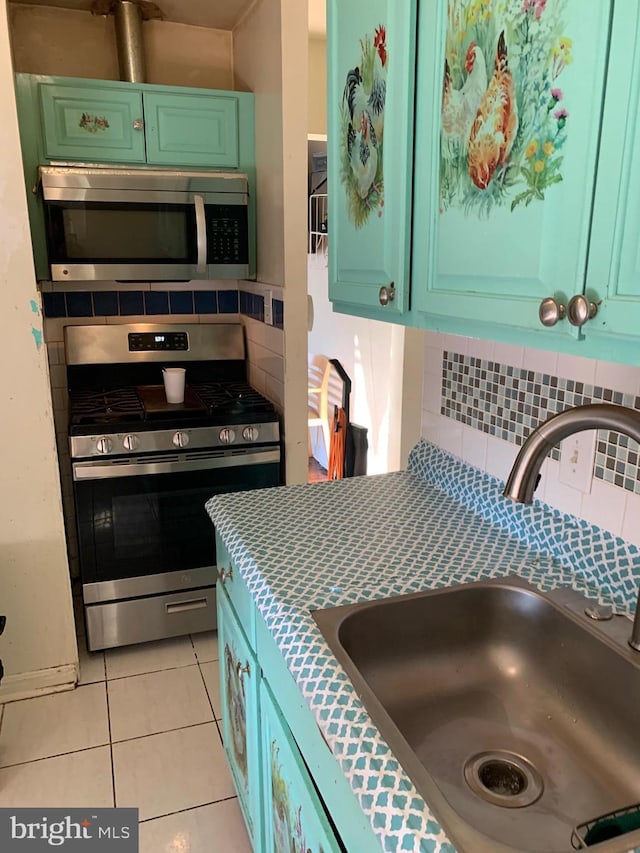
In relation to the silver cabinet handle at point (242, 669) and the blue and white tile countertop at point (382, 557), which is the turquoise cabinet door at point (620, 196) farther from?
the silver cabinet handle at point (242, 669)

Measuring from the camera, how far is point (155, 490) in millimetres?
2479

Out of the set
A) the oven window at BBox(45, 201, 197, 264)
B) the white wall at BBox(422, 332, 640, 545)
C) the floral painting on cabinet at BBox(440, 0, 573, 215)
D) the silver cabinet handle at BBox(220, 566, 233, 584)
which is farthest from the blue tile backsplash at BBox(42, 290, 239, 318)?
the floral painting on cabinet at BBox(440, 0, 573, 215)

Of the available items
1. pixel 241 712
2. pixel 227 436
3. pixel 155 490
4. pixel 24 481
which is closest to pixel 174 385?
pixel 227 436

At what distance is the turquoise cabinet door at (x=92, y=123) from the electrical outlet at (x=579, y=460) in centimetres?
198

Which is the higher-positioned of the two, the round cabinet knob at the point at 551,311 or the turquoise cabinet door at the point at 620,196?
the turquoise cabinet door at the point at 620,196

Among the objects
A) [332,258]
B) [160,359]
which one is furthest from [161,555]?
[332,258]

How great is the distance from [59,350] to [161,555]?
1.03 meters

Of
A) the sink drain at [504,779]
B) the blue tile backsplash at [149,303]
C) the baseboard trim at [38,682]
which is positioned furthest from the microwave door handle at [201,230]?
the sink drain at [504,779]

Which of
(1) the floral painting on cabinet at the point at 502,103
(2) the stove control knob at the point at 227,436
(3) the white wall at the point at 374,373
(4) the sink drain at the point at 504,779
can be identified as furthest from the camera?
(3) the white wall at the point at 374,373

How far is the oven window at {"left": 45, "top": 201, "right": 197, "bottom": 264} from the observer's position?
2.40 metres

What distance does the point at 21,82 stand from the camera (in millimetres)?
2309

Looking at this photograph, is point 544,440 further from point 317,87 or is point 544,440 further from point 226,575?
point 317,87

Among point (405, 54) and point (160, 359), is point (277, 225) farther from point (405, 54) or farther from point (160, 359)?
point (405, 54)

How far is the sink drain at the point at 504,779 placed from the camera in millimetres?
979
